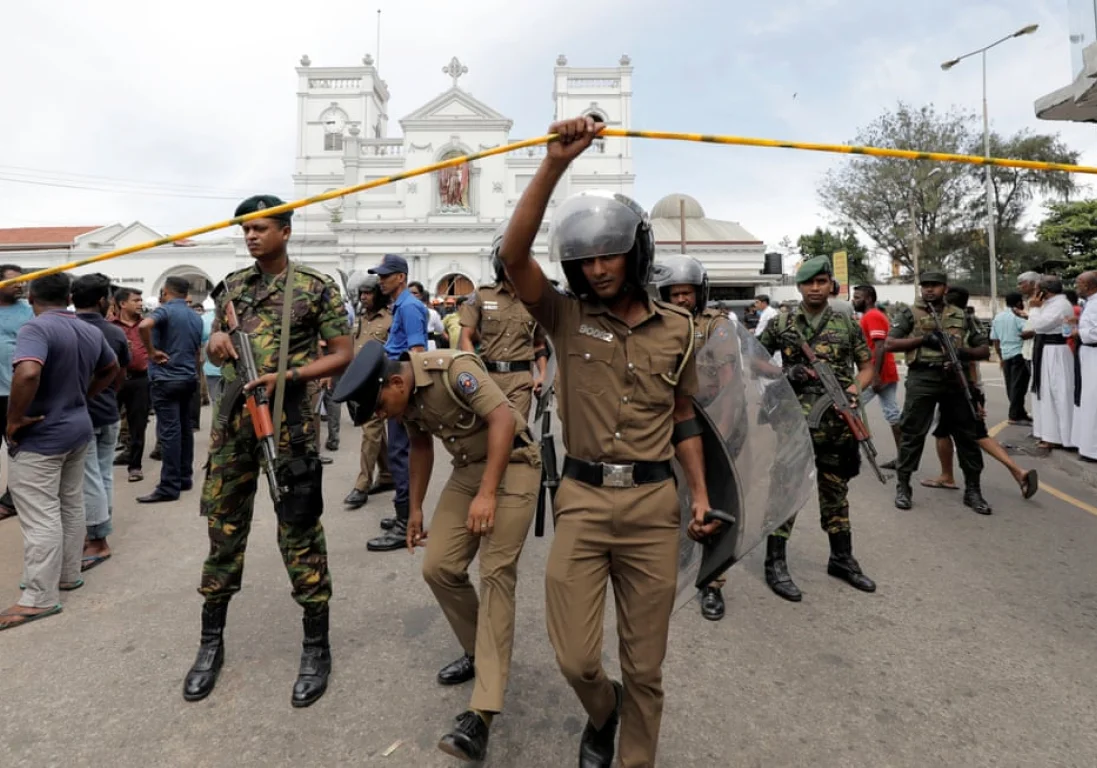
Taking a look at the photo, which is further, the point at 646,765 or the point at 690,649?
the point at 690,649

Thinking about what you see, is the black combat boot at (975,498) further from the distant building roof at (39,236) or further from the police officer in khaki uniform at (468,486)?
the distant building roof at (39,236)

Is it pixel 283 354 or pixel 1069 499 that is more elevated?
pixel 283 354

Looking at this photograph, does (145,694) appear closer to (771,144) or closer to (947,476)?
(771,144)

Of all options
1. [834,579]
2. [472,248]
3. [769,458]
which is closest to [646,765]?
[769,458]

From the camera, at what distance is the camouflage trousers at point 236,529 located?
268 centimetres

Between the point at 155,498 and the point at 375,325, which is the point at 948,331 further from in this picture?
the point at 155,498

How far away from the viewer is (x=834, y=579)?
12.6 feet

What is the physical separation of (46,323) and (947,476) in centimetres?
677

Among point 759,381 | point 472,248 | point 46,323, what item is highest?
point 472,248

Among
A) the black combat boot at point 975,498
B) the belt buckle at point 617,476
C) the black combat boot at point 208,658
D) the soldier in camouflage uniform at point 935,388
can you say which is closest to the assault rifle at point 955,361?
the soldier in camouflage uniform at point 935,388

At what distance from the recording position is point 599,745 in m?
2.12

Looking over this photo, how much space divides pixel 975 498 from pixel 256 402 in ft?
17.6

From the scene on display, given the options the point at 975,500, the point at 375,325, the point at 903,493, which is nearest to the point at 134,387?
the point at 375,325


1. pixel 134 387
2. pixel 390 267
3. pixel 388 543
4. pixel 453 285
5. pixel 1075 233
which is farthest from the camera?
pixel 453 285
